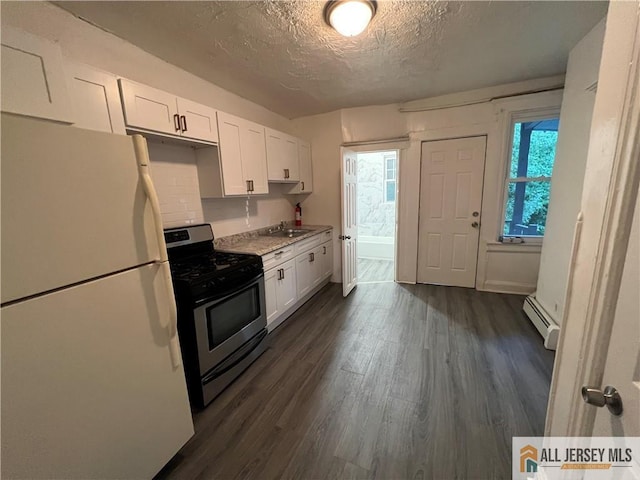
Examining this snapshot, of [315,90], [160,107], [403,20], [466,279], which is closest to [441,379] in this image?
[466,279]

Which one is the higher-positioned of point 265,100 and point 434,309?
point 265,100

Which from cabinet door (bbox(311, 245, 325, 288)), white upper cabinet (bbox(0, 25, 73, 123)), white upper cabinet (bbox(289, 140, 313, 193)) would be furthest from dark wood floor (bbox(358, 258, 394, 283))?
white upper cabinet (bbox(0, 25, 73, 123))

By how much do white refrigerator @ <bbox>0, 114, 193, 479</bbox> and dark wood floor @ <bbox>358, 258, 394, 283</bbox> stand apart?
3.38 metres

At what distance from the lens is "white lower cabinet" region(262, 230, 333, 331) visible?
2.53m

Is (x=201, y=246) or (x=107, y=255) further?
(x=201, y=246)

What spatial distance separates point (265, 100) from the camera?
3.12 meters

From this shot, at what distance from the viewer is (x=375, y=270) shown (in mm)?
4750

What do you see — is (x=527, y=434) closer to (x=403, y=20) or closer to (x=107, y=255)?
(x=107, y=255)

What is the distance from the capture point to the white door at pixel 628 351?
1.85 ft

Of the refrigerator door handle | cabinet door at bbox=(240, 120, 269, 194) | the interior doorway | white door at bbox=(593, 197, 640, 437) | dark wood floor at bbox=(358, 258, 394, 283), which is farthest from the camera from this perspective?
the interior doorway

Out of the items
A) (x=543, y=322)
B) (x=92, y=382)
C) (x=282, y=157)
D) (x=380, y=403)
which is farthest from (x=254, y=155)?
(x=543, y=322)

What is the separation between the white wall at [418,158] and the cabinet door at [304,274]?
84cm

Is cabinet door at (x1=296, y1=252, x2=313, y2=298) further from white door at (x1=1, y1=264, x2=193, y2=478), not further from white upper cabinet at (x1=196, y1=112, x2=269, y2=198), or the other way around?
white door at (x1=1, y1=264, x2=193, y2=478)

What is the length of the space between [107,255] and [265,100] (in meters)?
2.74
